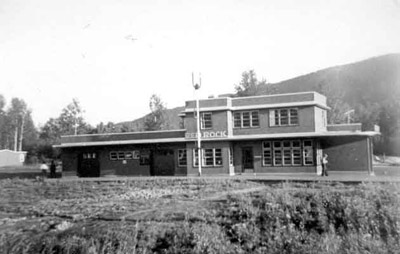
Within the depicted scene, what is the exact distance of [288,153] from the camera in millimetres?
30219

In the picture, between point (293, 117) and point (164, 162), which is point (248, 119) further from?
point (164, 162)

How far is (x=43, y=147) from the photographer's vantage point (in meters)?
66.6

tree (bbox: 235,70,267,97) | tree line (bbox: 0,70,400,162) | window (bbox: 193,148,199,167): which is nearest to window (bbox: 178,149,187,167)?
window (bbox: 193,148,199,167)

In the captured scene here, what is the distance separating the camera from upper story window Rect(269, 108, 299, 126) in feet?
98.8

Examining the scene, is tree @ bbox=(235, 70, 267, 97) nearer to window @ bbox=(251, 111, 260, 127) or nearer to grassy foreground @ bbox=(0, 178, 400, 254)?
window @ bbox=(251, 111, 260, 127)

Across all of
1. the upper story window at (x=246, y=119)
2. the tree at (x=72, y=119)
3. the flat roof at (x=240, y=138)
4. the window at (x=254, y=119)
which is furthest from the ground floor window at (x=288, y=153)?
the tree at (x=72, y=119)

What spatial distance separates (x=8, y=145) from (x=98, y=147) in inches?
2003

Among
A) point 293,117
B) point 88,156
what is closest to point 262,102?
point 293,117

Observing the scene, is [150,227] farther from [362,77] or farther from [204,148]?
[362,77]

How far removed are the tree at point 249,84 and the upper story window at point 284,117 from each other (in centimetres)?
3214

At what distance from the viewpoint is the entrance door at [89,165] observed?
1406 inches

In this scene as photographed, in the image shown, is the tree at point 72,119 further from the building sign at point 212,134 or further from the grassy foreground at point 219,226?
the grassy foreground at point 219,226

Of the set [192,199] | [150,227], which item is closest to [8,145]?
[192,199]

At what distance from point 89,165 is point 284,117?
18.0 m
